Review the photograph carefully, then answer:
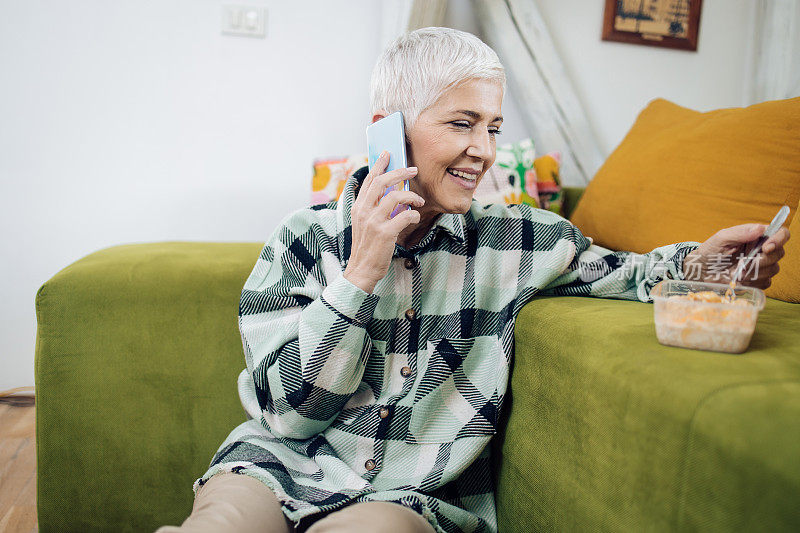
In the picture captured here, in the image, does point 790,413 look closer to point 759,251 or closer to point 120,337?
point 759,251

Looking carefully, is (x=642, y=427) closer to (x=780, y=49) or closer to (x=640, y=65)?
(x=640, y=65)

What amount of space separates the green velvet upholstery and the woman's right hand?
0.26 m

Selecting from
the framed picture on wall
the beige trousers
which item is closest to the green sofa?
the beige trousers

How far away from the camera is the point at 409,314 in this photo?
3.33 feet

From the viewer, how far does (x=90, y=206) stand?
1.98 metres

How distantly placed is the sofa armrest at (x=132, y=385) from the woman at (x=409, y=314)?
244mm

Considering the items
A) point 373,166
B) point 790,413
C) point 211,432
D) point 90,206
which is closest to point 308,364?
point 373,166

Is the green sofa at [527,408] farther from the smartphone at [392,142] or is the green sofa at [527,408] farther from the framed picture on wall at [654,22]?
the framed picture on wall at [654,22]

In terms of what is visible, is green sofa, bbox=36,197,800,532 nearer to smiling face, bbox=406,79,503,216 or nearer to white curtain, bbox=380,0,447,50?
smiling face, bbox=406,79,503,216

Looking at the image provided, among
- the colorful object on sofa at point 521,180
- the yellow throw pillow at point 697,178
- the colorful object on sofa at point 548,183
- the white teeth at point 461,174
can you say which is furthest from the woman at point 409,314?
the colorful object on sofa at point 548,183

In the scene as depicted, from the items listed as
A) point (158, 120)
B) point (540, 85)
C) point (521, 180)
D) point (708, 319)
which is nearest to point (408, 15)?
point (540, 85)

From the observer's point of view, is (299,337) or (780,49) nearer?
(299,337)

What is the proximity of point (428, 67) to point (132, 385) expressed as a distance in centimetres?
90

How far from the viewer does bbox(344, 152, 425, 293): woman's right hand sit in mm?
906
